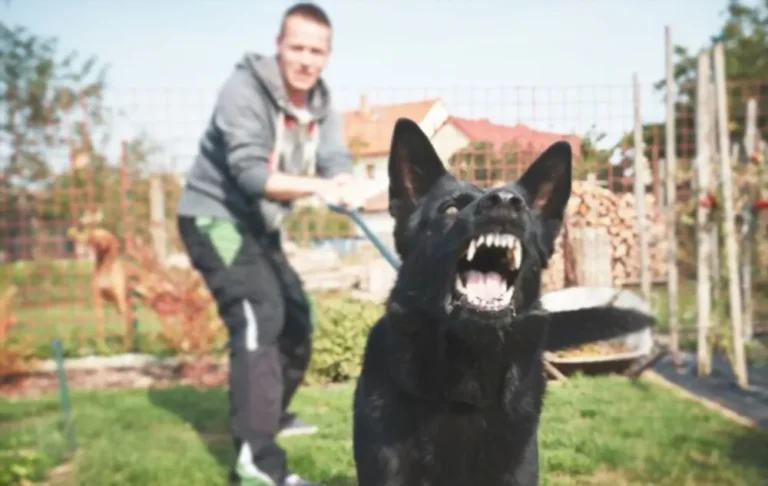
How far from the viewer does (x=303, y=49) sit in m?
1.99

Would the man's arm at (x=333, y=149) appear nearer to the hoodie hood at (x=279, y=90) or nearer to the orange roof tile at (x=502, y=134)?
the hoodie hood at (x=279, y=90)

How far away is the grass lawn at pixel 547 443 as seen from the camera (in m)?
1.95

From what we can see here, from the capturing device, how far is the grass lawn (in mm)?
1946

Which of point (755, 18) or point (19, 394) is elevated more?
point (755, 18)

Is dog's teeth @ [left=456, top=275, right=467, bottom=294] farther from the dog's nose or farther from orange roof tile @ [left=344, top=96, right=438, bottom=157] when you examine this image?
orange roof tile @ [left=344, top=96, right=438, bottom=157]

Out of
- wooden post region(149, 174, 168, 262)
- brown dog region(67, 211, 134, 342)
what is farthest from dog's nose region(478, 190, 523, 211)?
brown dog region(67, 211, 134, 342)

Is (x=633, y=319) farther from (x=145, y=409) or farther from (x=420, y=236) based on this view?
(x=145, y=409)

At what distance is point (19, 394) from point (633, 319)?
4.48 m

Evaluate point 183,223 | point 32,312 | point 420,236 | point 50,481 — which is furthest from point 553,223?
point 32,312

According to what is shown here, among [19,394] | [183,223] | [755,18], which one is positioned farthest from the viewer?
[755,18]

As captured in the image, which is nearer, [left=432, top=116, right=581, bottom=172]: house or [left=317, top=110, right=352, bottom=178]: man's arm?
[left=432, top=116, right=581, bottom=172]: house

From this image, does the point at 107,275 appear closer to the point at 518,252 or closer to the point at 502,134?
the point at 502,134

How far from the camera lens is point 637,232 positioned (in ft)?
5.53

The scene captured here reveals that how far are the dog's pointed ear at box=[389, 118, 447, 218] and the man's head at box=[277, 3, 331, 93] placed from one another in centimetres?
76
